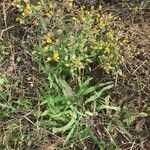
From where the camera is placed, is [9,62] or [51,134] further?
[9,62]

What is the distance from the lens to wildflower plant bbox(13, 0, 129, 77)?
122 inches

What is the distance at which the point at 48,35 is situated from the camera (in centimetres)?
313

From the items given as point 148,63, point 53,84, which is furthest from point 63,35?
point 148,63

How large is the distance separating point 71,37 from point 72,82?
12.6 inches

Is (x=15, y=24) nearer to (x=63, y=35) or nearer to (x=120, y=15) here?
(x=63, y=35)

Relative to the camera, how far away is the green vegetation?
9.97 feet

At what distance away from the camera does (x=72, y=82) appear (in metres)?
3.17

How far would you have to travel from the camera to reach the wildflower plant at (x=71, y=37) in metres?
3.09

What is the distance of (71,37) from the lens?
10.1 ft

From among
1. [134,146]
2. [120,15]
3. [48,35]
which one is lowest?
[134,146]

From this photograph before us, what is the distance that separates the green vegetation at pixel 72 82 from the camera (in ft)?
9.97

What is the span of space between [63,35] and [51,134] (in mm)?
696

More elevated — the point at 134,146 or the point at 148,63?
the point at 148,63

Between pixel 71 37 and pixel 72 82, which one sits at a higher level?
pixel 71 37
